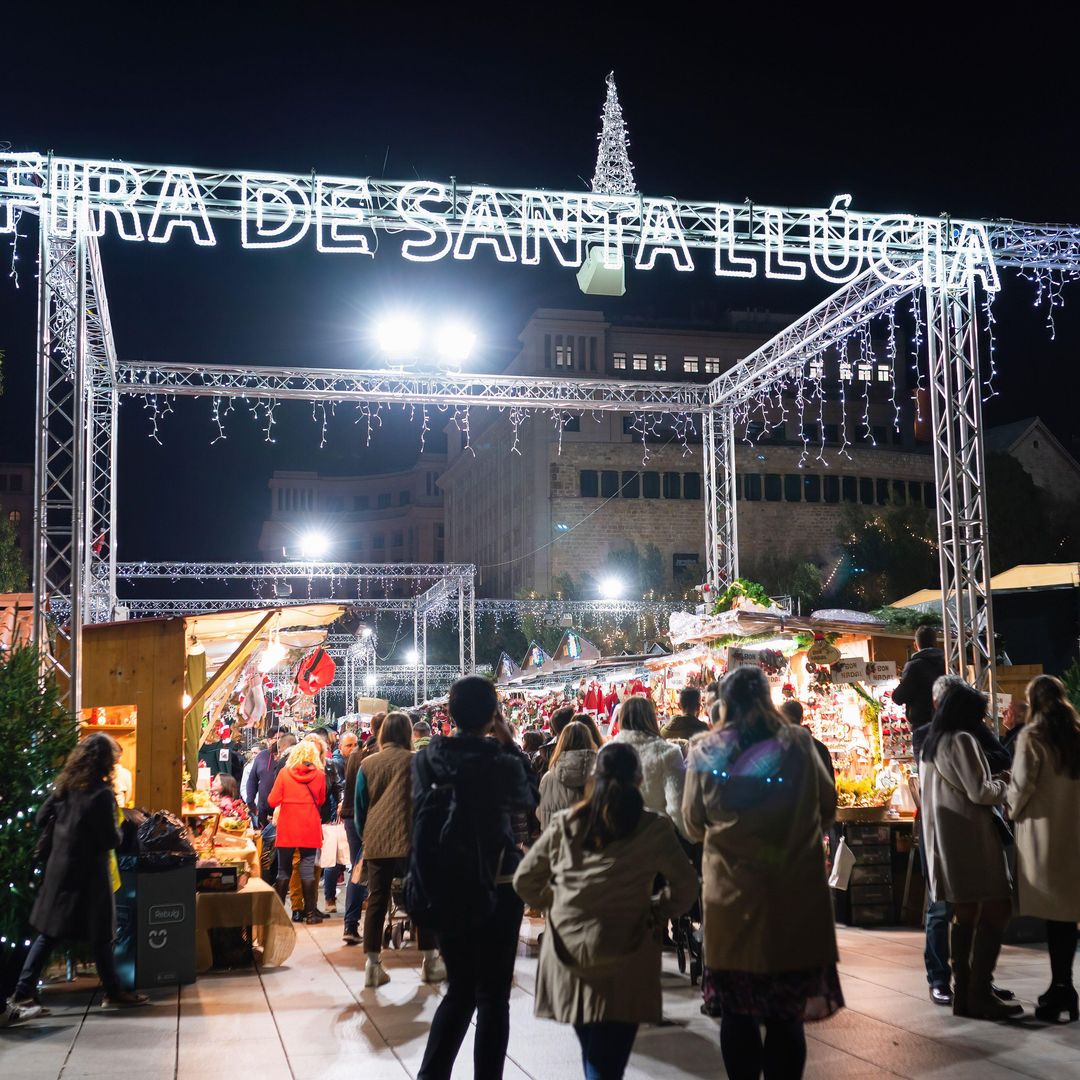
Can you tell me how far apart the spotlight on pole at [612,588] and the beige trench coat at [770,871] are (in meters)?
48.3

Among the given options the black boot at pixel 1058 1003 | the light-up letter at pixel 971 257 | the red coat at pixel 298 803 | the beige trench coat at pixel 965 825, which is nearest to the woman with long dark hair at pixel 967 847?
the beige trench coat at pixel 965 825

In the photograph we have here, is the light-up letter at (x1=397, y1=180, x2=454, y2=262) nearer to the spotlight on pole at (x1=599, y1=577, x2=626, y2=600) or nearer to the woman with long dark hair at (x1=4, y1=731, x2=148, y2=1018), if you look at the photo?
the woman with long dark hair at (x1=4, y1=731, x2=148, y2=1018)

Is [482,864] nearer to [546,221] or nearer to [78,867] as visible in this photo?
[78,867]

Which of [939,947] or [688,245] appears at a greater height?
[688,245]

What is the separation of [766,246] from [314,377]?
8.66 m

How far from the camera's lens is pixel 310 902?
11141mm

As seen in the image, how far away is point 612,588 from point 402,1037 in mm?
46586

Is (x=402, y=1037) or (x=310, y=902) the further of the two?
(x=310, y=902)

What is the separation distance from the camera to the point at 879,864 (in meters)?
9.76

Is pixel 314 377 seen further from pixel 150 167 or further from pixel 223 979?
pixel 223 979

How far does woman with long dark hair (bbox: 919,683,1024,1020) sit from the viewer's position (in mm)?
6113

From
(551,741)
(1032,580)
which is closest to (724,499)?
(1032,580)

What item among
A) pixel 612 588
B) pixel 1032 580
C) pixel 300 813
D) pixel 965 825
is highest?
pixel 612 588

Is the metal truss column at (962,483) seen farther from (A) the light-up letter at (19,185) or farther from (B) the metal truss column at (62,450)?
(A) the light-up letter at (19,185)
